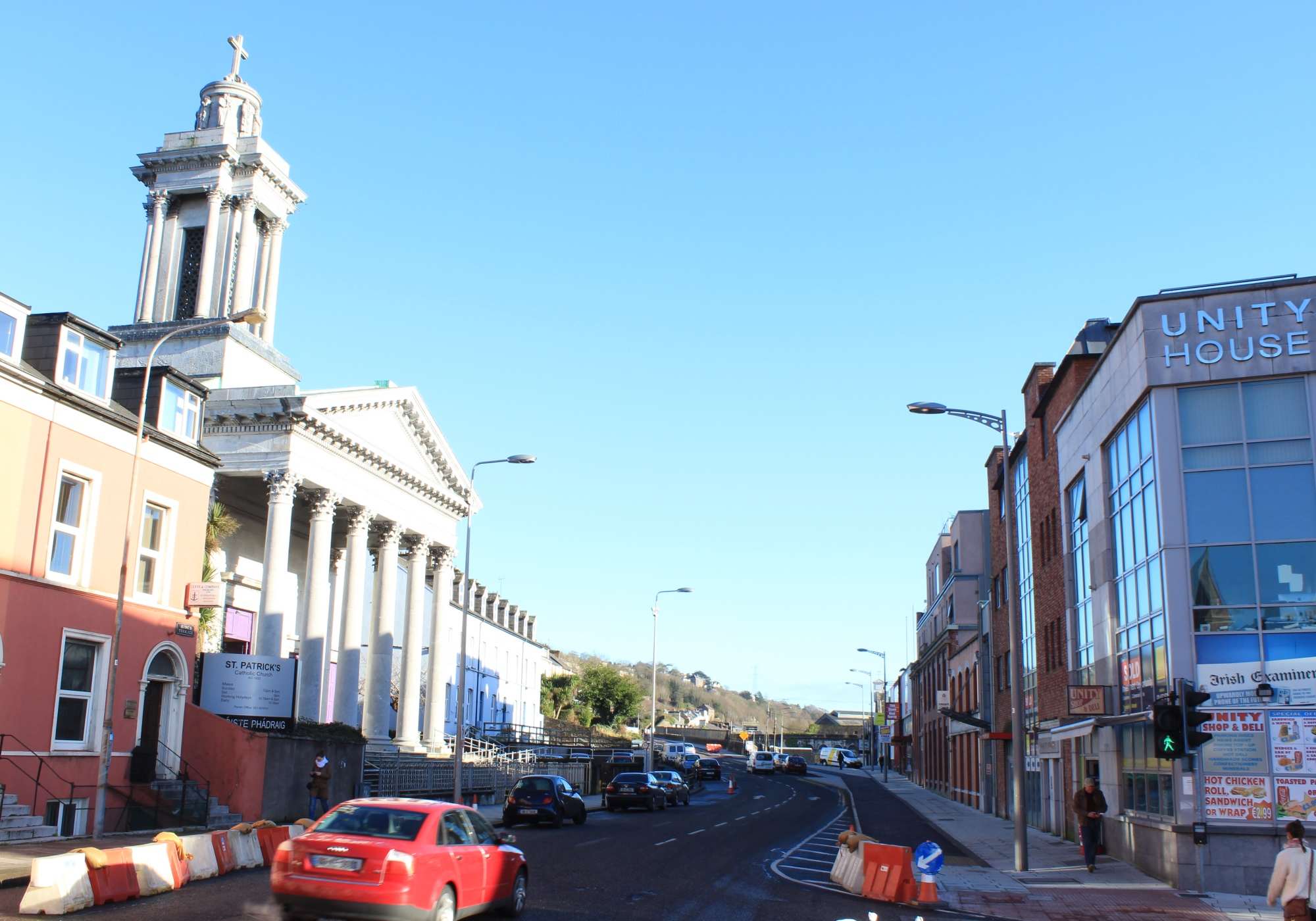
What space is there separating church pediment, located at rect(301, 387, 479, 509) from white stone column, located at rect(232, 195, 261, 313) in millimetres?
7481

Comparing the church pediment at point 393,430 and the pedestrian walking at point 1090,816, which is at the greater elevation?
the church pediment at point 393,430

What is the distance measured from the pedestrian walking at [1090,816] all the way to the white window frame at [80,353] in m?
23.4

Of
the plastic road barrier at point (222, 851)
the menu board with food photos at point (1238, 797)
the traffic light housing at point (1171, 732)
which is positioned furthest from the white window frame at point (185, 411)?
the menu board with food photos at point (1238, 797)

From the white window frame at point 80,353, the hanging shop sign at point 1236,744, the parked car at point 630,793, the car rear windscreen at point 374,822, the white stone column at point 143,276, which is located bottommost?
the parked car at point 630,793

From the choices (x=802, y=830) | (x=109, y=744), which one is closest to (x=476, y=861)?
(x=109, y=744)

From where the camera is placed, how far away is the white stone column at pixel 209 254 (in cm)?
4506

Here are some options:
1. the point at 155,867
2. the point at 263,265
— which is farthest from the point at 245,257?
the point at 155,867

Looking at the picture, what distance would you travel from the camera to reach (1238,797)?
20406 millimetres

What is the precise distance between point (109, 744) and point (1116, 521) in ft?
73.1

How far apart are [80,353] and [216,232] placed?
71.4ft

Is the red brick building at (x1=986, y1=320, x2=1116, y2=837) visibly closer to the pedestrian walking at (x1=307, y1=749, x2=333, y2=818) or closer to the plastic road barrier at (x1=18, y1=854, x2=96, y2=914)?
the pedestrian walking at (x1=307, y1=749, x2=333, y2=818)

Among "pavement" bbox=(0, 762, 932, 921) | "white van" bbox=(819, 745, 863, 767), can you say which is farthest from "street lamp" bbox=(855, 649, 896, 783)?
"pavement" bbox=(0, 762, 932, 921)

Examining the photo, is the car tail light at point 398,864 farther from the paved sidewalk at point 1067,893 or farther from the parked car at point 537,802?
the parked car at point 537,802

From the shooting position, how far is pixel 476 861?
554 inches
